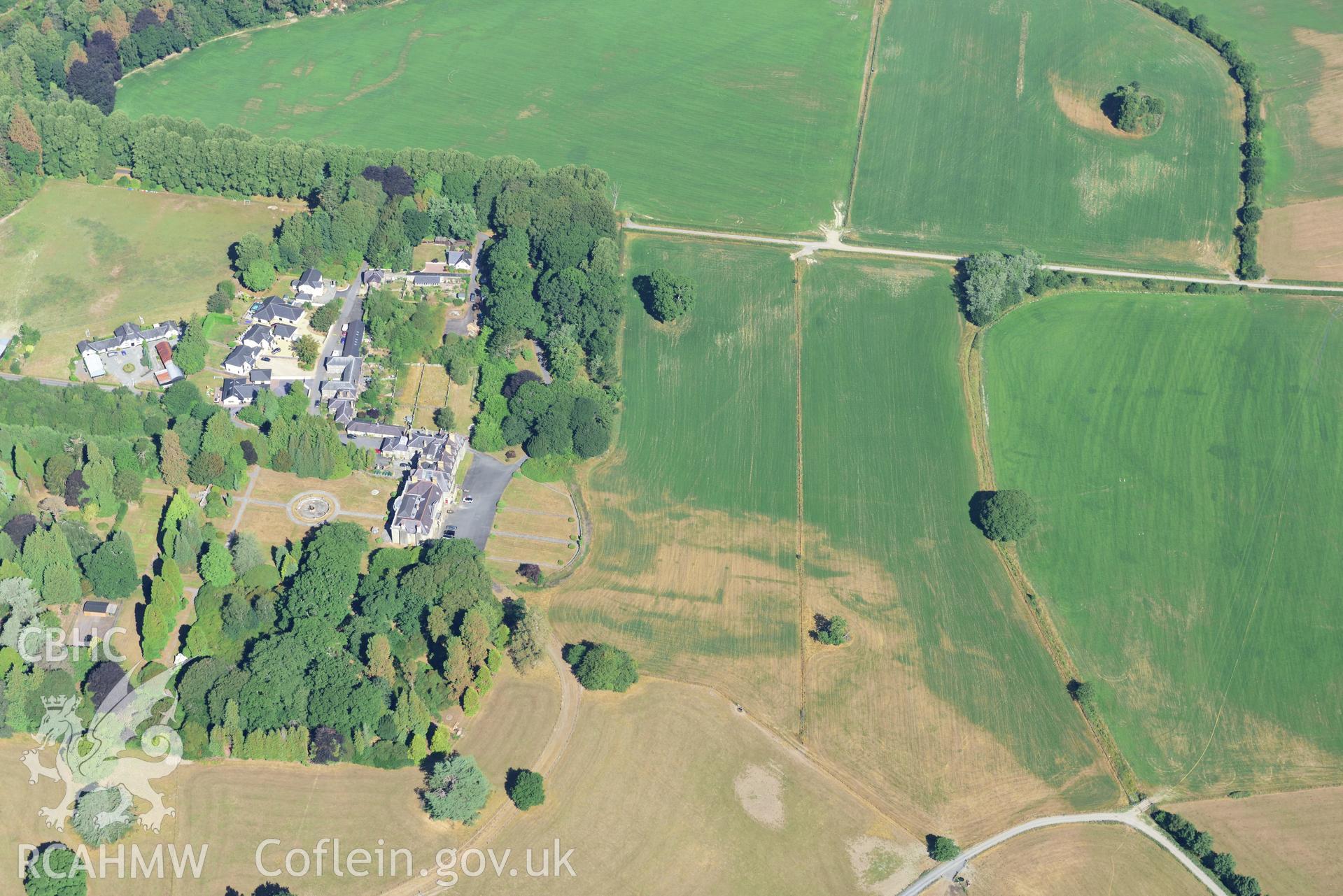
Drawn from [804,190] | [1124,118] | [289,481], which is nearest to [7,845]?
[289,481]

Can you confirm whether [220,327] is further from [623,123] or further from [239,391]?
[623,123]

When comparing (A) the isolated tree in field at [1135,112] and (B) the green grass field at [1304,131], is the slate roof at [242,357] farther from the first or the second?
(B) the green grass field at [1304,131]

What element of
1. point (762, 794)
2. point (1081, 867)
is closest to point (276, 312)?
point (762, 794)

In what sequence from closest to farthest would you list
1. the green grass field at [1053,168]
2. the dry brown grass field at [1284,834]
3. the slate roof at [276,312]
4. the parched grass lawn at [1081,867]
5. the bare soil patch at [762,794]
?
1. the parched grass lawn at [1081,867]
2. the dry brown grass field at [1284,834]
3. the bare soil patch at [762,794]
4. the slate roof at [276,312]
5. the green grass field at [1053,168]

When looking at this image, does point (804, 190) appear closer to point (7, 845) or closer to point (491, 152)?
point (491, 152)

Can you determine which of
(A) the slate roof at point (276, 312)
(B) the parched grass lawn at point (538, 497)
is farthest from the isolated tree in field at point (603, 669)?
(A) the slate roof at point (276, 312)

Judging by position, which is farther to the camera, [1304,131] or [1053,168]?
[1304,131]
